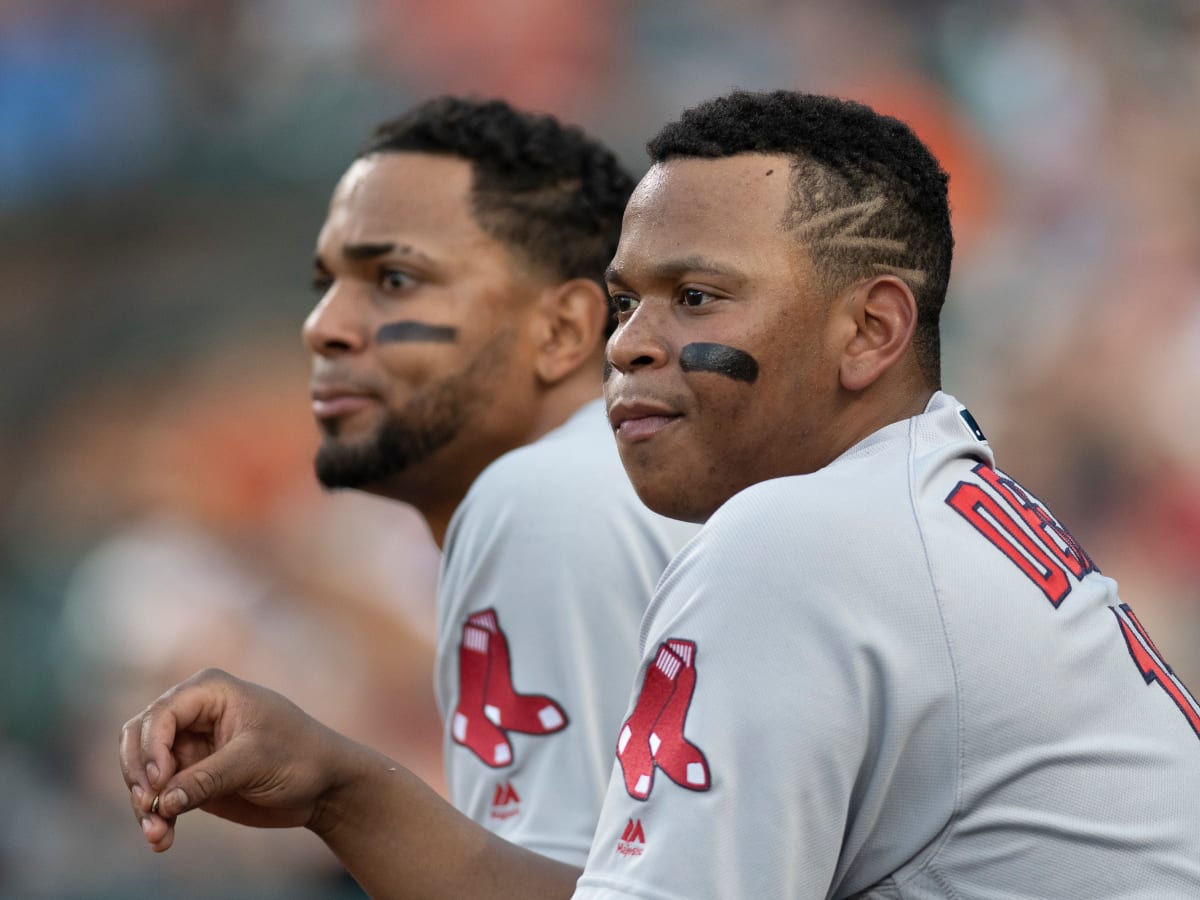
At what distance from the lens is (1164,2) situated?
8203mm

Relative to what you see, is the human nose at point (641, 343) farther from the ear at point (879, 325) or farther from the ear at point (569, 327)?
the ear at point (569, 327)

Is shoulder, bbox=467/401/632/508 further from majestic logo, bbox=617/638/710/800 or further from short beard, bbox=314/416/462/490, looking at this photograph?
majestic logo, bbox=617/638/710/800

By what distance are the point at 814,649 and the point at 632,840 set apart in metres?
0.32

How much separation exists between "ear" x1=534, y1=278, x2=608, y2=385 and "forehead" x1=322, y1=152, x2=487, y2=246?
232mm

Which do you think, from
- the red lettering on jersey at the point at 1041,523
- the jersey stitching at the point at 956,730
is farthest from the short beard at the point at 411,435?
the jersey stitching at the point at 956,730

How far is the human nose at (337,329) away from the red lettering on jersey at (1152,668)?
1992 mm

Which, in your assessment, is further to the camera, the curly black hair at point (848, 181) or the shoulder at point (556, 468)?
the shoulder at point (556, 468)

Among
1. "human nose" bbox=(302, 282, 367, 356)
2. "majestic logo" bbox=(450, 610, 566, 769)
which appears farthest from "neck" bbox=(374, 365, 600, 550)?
"majestic logo" bbox=(450, 610, 566, 769)

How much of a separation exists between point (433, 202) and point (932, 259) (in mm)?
1665

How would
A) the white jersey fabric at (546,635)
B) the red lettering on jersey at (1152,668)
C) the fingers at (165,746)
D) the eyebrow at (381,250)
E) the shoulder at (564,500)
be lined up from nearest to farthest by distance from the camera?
the fingers at (165,746) → the red lettering on jersey at (1152,668) → the white jersey fabric at (546,635) → the shoulder at (564,500) → the eyebrow at (381,250)

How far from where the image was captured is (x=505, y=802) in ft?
9.47

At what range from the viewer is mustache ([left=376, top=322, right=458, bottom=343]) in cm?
358

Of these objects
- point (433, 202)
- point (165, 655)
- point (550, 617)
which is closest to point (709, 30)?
point (165, 655)

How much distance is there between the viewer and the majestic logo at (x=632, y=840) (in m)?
1.86
